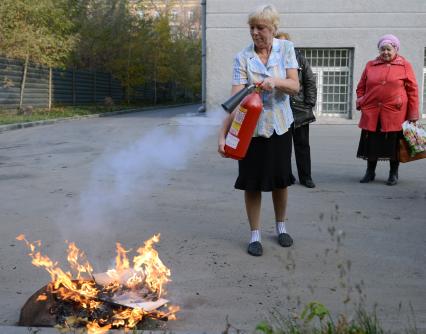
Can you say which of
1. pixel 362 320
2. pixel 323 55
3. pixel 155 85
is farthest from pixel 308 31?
pixel 155 85

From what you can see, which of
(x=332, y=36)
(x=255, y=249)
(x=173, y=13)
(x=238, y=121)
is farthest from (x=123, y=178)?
(x=173, y=13)

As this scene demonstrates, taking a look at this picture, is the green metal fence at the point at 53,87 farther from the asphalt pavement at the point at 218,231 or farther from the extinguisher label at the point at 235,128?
the extinguisher label at the point at 235,128

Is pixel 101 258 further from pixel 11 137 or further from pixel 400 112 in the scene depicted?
pixel 11 137

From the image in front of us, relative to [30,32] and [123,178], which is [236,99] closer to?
[123,178]

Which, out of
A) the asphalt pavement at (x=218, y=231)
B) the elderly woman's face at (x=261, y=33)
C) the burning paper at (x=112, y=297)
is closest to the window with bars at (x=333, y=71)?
the asphalt pavement at (x=218, y=231)

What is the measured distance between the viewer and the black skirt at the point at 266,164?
15.7ft

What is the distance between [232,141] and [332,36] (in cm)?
1866

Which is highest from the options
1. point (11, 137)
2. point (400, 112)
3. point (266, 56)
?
point (266, 56)

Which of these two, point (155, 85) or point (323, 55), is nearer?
point (323, 55)

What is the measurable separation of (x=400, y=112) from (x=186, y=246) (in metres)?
4.05

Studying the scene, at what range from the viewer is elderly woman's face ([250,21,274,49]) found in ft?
14.9

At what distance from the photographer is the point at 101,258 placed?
4.92 m

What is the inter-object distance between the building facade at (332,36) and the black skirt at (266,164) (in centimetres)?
1767

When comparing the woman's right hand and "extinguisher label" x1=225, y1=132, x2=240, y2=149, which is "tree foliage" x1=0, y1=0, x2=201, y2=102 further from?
"extinguisher label" x1=225, y1=132, x2=240, y2=149
